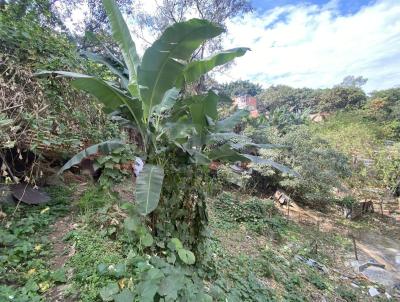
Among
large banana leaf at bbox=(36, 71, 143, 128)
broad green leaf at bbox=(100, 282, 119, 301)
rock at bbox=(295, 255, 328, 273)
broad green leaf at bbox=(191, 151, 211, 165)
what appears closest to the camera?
broad green leaf at bbox=(100, 282, 119, 301)

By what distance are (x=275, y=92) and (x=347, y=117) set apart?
37.8 ft

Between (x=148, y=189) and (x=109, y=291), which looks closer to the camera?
(x=109, y=291)

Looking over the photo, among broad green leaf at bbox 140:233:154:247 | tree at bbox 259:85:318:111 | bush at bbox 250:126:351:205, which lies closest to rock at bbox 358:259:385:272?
bush at bbox 250:126:351:205

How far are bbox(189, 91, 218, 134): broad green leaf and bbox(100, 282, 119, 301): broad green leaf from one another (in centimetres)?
131

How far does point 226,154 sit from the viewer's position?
2432mm

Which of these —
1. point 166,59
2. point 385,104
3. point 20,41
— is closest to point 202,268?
point 166,59

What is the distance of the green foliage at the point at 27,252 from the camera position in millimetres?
1721

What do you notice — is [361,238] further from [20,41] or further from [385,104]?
[385,104]

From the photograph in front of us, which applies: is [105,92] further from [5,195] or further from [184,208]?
[5,195]

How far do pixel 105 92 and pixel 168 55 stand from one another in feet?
1.85

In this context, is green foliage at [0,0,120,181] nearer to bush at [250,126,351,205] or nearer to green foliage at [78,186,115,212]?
green foliage at [78,186,115,212]

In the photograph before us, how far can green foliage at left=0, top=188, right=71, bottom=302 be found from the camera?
1.72 meters

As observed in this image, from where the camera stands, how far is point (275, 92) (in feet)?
84.3

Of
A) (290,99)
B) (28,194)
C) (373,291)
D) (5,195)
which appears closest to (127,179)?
(28,194)
